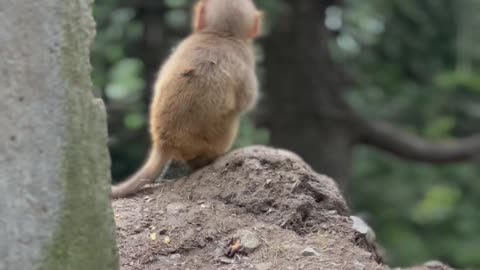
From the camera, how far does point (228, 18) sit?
20.7 ft

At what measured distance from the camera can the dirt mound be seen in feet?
14.7

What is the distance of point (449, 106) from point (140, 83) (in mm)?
5418

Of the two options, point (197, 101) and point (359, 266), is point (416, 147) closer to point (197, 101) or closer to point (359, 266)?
point (197, 101)

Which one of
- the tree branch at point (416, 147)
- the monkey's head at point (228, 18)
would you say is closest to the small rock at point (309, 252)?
the monkey's head at point (228, 18)

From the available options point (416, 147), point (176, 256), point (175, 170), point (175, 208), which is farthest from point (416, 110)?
point (176, 256)

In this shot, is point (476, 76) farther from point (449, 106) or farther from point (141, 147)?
point (141, 147)

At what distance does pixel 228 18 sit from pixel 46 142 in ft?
10.1

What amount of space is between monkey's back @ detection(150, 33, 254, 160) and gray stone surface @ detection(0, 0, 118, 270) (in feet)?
6.90

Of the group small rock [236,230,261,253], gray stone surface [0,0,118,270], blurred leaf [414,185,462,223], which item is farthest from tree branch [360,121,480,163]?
gray stone surface [0,0,118,270]

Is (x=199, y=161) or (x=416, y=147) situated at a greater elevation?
(x=199, y=161)

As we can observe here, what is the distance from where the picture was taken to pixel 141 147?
11516mm

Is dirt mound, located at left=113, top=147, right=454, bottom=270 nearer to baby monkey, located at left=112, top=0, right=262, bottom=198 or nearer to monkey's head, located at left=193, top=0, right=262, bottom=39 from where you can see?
baby monkey, located at left=112, top=0, right=262, bottom=198

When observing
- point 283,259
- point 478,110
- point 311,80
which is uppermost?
point 283,259

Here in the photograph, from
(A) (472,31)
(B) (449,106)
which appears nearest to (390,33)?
(B) (449,106)
